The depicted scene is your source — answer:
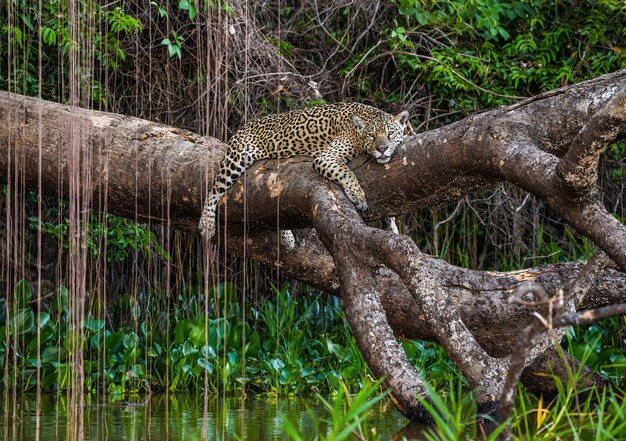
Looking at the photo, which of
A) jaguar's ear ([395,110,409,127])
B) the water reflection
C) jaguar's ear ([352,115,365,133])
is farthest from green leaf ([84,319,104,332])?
jaguar's ear ([395,110,409,127])

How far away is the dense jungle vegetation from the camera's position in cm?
731

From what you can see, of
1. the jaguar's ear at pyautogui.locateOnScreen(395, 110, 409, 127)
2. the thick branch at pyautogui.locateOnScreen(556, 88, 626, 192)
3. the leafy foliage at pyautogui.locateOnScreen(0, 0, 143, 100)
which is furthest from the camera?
the leafy foliage at pyautogui.locateOnScreen(0, 0, 143, 100)

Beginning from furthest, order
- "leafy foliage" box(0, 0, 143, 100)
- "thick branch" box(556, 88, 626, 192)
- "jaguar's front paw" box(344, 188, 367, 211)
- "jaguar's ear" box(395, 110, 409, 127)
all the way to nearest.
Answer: "leafy foliage" box(0, 0, 143, 100)
"jaguar's ear" box(395, 110, 409, 127)
"jaguar's front paw" box(344, 188, 367, 211)
"thick branch" box(556, 88, 626, 192)

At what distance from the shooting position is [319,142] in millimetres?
6180

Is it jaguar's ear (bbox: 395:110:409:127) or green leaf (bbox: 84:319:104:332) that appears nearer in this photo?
jaguar's ear (bbox: 395:110:409:127)

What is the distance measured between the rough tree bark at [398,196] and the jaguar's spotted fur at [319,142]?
0.09 metres

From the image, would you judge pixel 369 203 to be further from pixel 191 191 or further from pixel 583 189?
pixel 583 189

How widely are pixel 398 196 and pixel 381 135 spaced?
388 millimetres

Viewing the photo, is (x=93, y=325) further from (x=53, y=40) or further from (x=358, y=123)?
(x=358, y=123)

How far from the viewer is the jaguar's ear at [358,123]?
5911 mm

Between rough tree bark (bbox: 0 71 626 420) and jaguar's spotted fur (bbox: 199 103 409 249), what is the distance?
86 mm

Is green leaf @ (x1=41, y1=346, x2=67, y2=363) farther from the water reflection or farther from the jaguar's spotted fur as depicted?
the jaguar's spotted fur

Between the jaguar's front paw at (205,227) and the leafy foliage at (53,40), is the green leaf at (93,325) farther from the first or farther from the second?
the jaguar's front paw at (205,227)

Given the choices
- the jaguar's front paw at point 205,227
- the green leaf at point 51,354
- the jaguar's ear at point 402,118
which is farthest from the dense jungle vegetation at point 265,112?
the jaguar's ear at point 402,118
